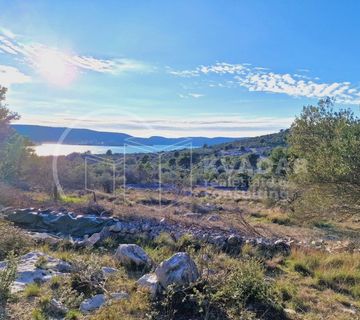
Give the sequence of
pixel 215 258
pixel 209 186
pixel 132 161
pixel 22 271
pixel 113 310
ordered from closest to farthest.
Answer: pixel 113 310
pixel 22 271
pixel 215 258
pixel 209 186
pixel 132 161

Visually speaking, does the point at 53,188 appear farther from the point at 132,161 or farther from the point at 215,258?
the point at 132,161

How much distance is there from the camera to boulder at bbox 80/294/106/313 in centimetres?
412

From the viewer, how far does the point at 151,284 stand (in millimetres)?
4559

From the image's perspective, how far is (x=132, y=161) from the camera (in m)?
37.4

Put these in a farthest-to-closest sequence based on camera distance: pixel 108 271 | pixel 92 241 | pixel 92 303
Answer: pixel 92 241, pixel 108 271, pixel 92 303

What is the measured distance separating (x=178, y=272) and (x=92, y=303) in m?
1.05

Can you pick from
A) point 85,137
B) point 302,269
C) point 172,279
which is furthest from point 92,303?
point 85,137

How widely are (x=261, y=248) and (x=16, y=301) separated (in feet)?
17.6

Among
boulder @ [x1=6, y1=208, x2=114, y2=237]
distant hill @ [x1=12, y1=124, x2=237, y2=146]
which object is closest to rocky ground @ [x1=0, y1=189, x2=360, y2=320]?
boulder @ [x1=6, y1=208, x2=114, y2=237]

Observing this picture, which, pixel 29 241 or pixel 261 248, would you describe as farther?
pixel 261 248

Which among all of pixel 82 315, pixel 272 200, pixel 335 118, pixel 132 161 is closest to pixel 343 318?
pixel 82 315

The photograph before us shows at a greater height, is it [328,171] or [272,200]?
[328,171]

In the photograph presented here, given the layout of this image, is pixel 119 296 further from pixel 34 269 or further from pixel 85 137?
pixel 85 137

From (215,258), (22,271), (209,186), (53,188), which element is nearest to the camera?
(22,271)
